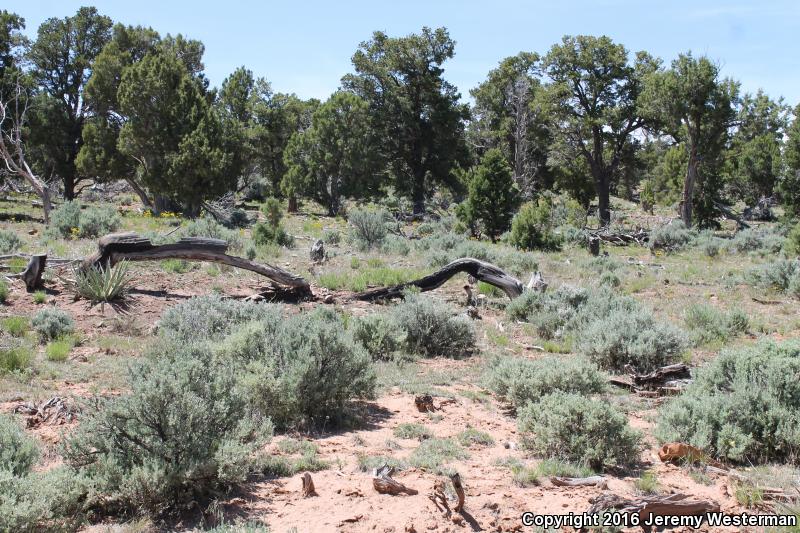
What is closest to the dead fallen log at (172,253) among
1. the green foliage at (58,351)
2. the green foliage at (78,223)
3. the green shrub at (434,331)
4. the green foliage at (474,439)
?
the green shrub at (434,331)

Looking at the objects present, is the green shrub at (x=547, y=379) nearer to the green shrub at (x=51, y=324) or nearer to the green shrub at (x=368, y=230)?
the green shrub at (x=51, y=324)

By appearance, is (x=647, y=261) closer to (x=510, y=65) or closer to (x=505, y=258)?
(x=505, y=258)

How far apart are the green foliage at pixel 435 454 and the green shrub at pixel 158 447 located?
4.25 feet

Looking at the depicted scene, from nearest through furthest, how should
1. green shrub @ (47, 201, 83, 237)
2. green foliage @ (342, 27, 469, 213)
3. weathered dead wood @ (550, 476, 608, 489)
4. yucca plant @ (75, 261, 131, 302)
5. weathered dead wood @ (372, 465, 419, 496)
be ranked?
weathered dead wood @ (372, 465, 419, 496) < weathered dead wood @ (550, 476, 608, 489) < yucca plant @ (75, 261, 131, 302) < green shrub @ (47, 201, 83, 237) < green foliage @ (342, 27, 469, 213)

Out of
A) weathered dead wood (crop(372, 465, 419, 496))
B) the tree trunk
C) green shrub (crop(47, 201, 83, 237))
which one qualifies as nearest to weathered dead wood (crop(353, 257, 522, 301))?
weathered dead wood (crop(372, 465, 419, 496))

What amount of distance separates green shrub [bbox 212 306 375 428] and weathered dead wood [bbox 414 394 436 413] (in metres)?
0.52

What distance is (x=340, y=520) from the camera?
402cm

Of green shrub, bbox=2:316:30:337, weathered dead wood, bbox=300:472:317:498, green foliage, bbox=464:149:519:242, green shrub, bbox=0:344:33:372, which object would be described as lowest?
weathered dead wood, bbox=300:472:317:498

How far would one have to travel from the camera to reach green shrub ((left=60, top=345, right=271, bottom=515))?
405cm

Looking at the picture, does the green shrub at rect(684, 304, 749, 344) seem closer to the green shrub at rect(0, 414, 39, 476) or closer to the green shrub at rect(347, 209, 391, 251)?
the green shrub at rect(0, 414, 39, 476)

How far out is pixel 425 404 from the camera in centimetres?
652

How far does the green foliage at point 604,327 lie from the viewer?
8.37 meters

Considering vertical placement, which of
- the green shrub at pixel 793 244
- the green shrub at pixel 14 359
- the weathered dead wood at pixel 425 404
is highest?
the green shrub at pixel 793 244

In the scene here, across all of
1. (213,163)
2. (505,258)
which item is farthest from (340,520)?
(213,163)
